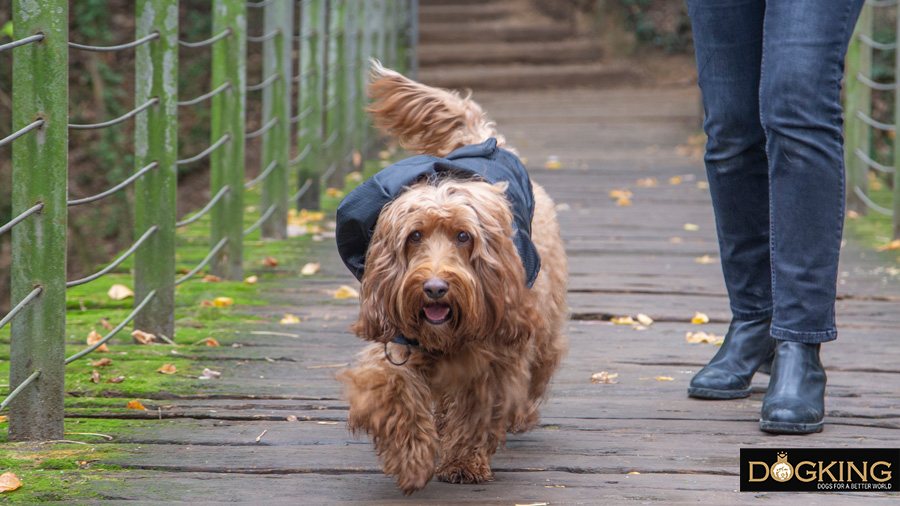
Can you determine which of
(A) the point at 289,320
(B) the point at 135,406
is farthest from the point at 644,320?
(B) the point at 135,406

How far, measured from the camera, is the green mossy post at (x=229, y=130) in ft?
15.6

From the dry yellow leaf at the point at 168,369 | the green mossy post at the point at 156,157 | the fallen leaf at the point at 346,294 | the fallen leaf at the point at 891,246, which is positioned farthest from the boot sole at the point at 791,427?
the fallen leaf at the point at 891,246

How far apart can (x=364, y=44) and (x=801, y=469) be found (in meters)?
6.65

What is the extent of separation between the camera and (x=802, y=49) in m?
2.75

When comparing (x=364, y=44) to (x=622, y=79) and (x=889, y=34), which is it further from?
(x=622, y=79)

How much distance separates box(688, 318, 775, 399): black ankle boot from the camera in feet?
10.3

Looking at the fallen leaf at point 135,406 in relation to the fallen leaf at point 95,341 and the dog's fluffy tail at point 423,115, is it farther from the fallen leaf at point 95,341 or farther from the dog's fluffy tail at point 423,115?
the dog's fluffy tail at point 423,115

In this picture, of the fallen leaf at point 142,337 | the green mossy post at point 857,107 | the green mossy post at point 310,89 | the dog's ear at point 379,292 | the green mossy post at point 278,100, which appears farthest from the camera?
the green mossy post at point 857,107

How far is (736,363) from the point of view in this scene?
126 inches

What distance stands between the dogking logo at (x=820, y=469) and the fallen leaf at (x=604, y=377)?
34.8 inches

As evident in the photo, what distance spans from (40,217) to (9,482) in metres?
0.68

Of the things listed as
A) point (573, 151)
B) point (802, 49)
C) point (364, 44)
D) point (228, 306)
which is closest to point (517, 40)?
point (573, 151)

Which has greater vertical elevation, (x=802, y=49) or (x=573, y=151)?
(x=802, y=49)

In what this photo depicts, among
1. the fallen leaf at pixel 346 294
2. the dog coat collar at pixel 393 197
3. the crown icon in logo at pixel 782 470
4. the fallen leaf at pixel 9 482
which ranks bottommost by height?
the fallen leaf at pixel 346 294
